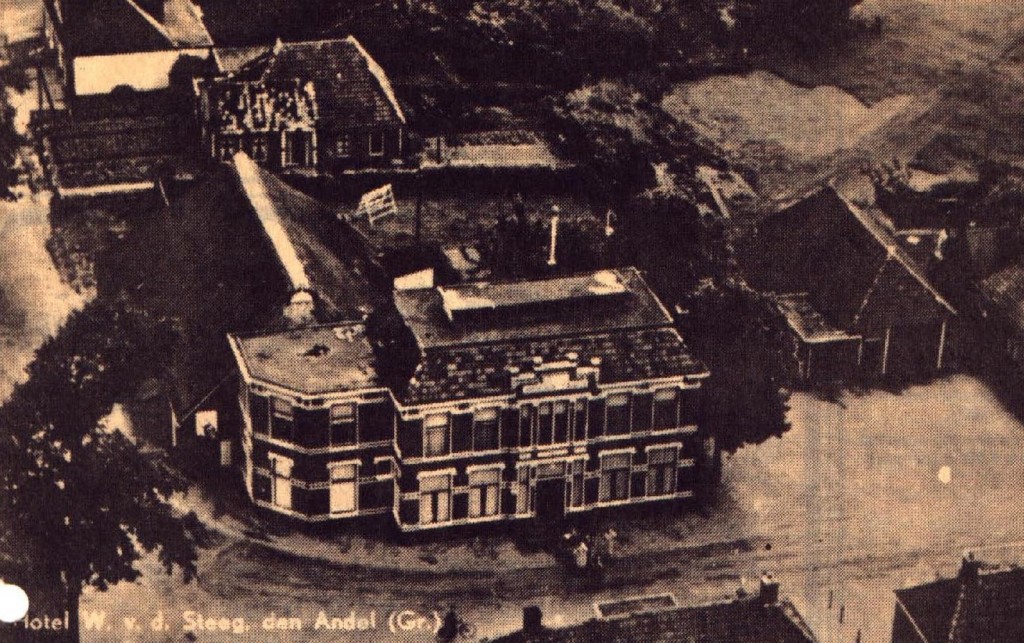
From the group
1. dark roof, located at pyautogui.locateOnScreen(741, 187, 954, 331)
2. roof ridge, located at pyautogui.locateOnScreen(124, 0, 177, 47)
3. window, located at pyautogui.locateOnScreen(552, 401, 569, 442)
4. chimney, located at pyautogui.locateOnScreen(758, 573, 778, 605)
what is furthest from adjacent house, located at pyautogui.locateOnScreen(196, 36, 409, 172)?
chimney, located at pyautogui.locateOnScreen(758, 573, 778, 605)

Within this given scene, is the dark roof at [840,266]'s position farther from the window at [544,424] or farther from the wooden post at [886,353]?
the window at [544,424]

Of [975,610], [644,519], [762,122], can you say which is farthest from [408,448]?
[975,610]

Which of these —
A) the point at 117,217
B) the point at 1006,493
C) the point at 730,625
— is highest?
the point at 117,217

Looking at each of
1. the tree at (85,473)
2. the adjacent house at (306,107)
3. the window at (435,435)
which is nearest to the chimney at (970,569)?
the window at (435,435)

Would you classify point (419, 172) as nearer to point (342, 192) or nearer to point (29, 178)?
point (342, 192)

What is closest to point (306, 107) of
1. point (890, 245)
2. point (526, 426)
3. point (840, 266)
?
point (526, 426)

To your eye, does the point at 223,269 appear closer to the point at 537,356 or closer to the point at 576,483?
the point at 537,356
